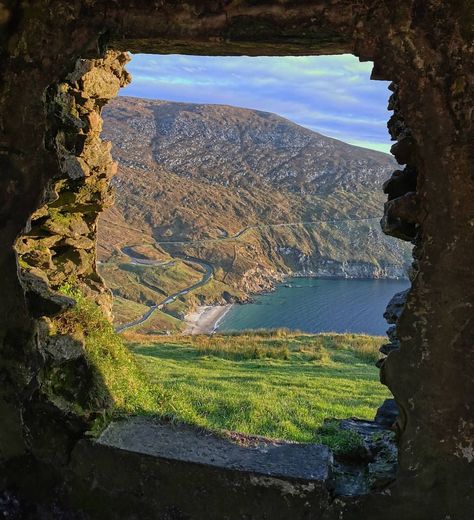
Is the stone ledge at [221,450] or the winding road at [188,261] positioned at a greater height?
the stone ledge at [221,450]

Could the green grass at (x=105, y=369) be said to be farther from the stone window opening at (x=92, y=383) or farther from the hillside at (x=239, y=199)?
the hillside at (x=239, y=199)

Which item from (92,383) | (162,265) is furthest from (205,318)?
(92,383)

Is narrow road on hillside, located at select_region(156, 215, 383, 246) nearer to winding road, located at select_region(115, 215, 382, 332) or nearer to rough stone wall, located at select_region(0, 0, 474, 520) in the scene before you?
winding road, located at select_region(115, 215, 382, 332)

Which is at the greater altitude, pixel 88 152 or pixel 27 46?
pixel 27 46

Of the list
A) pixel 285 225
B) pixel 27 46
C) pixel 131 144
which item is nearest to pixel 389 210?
pixel 27 46

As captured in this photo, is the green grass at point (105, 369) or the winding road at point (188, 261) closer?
the green grass at point (105, 369)

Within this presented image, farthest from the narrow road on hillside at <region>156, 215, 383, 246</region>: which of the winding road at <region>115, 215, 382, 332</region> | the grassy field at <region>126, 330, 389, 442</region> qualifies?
the grassy field at <region>126, 330, 389, 442</region>

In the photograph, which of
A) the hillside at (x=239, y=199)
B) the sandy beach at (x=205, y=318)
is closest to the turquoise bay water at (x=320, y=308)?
the sandy beach at (x=205, y=318)

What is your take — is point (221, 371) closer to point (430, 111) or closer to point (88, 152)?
point (88, 152)
